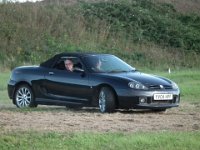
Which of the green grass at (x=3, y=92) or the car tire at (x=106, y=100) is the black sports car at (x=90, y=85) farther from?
the green grass at (x=3, y=92)

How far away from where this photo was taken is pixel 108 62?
1644 cm

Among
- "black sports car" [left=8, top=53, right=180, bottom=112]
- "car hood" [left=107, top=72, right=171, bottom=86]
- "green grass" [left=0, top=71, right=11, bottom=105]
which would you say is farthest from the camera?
"green grass" [left=0, top=71, right=11, bottom=105]

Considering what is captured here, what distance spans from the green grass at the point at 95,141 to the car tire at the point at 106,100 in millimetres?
4551

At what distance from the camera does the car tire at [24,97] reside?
1664 centimetres

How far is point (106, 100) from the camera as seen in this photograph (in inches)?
590

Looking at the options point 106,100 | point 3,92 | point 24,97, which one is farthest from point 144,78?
point 3,92

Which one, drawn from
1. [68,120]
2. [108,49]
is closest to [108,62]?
[68,120]

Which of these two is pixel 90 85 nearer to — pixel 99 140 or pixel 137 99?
pixel 137 99

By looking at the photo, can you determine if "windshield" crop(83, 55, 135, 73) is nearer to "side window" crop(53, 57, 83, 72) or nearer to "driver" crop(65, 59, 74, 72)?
"side window" crop(53, 57, 83, 72)

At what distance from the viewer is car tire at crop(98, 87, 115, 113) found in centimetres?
1492

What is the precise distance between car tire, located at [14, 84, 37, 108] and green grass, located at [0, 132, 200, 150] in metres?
6.62

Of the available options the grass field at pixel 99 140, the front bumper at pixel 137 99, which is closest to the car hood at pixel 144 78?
the front bumper at pixel 137 99

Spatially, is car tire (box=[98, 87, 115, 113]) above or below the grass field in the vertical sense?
above

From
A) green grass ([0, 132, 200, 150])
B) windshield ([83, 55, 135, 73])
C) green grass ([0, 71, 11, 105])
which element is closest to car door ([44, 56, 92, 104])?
windshield ([83, 55, 135, 73])
